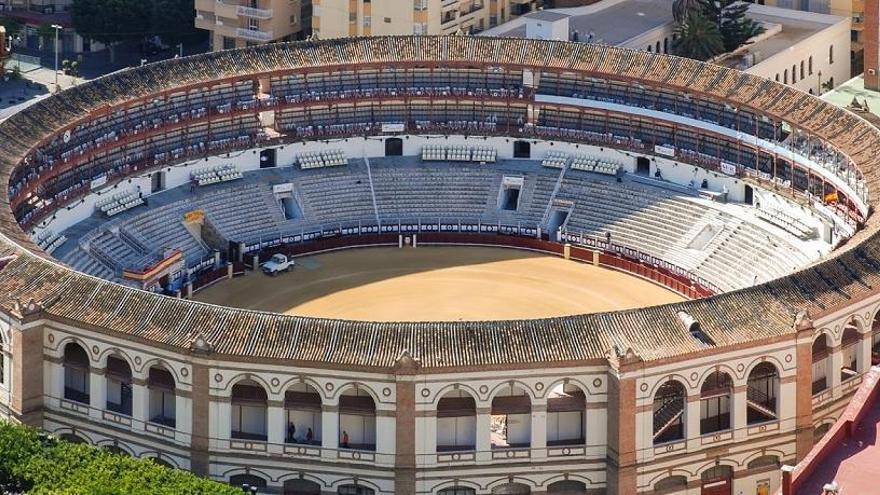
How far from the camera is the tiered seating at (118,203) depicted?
185 meters

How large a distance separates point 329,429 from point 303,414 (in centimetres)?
241

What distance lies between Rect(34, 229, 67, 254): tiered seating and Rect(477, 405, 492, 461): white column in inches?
1907

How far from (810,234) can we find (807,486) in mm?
53310

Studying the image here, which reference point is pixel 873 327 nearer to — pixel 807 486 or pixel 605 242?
pixel 807 486

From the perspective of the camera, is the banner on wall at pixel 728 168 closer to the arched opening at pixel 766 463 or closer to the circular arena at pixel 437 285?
the circular arena at pixel 437 285

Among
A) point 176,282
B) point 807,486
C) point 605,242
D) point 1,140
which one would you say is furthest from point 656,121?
point 807,486

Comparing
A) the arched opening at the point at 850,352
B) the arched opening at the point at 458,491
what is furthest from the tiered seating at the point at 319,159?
the arched opening at the point at 458,491

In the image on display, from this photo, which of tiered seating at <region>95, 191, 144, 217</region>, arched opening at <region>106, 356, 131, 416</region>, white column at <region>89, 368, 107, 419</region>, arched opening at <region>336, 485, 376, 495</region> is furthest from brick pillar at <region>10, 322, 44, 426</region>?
tiered seating at <region>95, 191, 144, 217</region>

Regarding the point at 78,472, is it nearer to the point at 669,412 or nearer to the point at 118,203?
the point at 669,412

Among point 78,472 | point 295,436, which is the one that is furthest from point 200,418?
point 78,472

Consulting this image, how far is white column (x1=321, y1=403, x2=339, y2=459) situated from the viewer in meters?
140

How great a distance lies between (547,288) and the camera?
186375mm

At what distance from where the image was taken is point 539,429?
14138cm

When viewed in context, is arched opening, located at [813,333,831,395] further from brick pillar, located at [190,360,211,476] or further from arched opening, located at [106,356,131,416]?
arched opening, located at [106,356,131,416]
